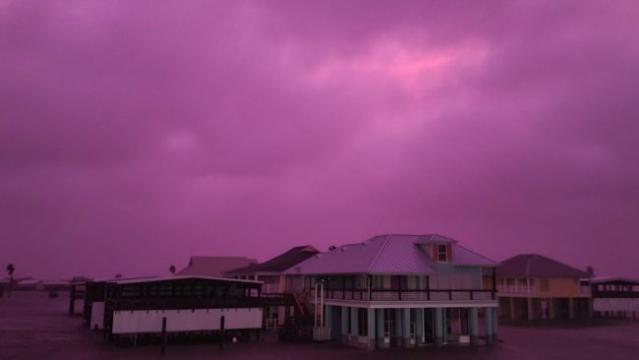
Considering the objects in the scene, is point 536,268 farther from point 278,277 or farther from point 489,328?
point 278,277

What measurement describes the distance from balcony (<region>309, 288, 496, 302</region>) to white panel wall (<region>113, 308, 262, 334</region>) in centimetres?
787

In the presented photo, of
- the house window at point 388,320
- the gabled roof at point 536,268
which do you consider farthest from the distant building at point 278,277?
the gabled roof at point 536,268

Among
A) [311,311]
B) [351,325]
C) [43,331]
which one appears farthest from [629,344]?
[43,331]

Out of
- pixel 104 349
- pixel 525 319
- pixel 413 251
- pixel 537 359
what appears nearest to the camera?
pixel 537 359

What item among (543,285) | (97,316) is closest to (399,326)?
(97,316)

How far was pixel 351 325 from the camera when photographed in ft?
157

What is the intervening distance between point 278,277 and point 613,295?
48.9 meters

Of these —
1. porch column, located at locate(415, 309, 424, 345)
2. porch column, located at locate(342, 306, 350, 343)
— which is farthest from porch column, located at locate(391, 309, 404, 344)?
porch column, located at locate(342, 306, 350, 343)

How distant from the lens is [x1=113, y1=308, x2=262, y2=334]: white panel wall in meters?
44.6

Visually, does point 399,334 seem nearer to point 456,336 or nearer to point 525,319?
point 456,336

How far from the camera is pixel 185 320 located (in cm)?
4647

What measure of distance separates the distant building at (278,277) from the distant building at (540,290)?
1098 inches

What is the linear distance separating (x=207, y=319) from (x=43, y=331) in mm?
21506

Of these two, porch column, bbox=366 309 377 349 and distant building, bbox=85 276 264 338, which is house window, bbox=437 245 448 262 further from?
distant building, bbox=85 276 264 338
